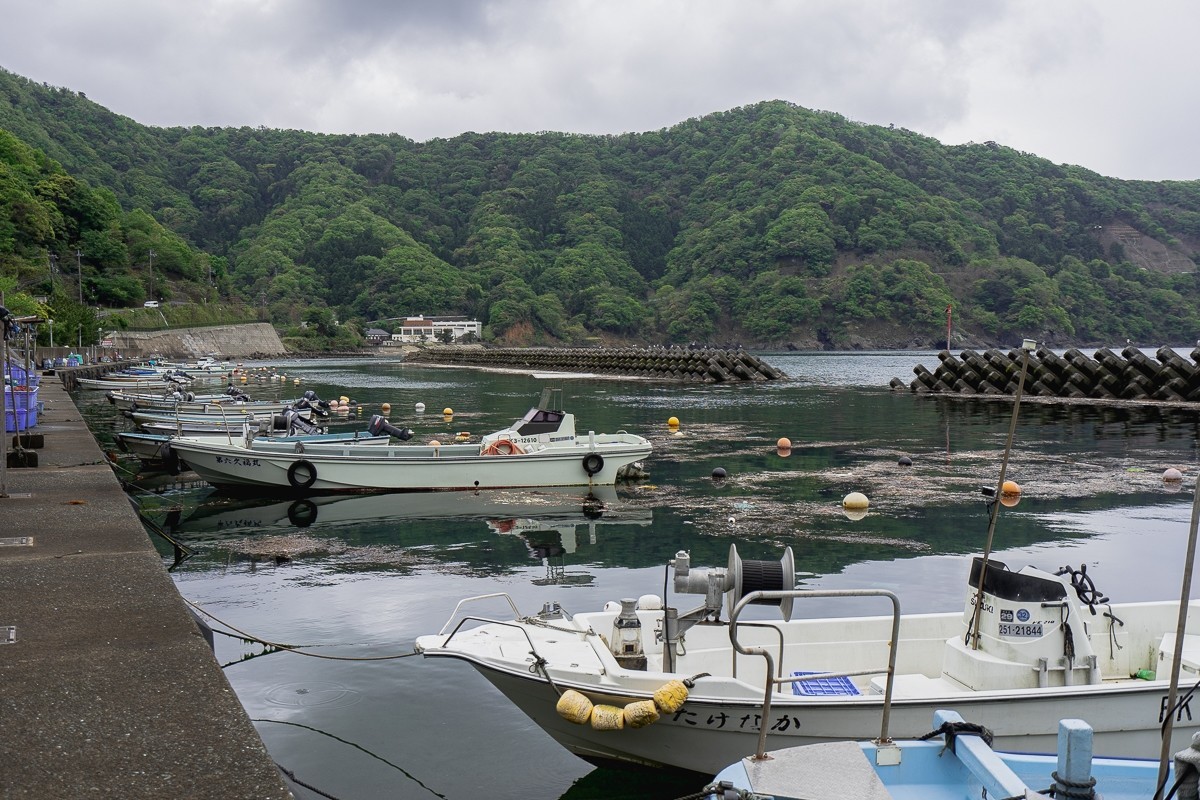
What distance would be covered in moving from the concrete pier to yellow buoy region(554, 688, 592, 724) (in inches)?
82.8

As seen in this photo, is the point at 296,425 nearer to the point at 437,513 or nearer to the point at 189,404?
the point at 437,513

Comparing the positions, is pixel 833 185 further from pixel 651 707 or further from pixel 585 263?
pixel 651 707

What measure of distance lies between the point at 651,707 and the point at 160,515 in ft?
47.3

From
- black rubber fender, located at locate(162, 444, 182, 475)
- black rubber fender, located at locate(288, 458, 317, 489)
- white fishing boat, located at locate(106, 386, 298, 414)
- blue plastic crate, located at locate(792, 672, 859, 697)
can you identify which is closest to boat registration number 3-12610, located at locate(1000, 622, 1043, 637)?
blue plastic crate, located at locate(792, 672, 859, 697)

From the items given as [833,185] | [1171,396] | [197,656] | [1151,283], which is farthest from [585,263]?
[197,656]

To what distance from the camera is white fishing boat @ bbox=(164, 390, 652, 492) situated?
19.7 m

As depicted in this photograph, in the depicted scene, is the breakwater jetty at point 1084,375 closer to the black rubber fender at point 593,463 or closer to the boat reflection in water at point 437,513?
the black rubber fender at point 593,463

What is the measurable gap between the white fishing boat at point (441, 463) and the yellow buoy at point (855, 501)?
15.1 ft

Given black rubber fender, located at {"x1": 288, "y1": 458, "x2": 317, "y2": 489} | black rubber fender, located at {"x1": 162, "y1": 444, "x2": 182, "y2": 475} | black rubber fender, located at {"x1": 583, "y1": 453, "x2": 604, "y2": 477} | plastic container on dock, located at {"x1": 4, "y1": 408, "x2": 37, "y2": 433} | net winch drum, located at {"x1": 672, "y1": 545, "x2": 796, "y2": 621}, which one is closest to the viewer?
net winch drum, located at {"x1": 672, "y1": 545, "x2": 796, "y2": 621}

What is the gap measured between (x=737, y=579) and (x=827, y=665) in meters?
1.69

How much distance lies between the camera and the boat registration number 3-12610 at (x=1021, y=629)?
23.9 feet

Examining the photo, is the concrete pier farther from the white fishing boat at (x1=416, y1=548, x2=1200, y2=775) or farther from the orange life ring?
the orange life ring

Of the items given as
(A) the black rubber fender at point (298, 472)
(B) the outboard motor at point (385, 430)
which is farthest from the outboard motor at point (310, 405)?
(A) the black rubber fender at point (298, 472)

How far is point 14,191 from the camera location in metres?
101
